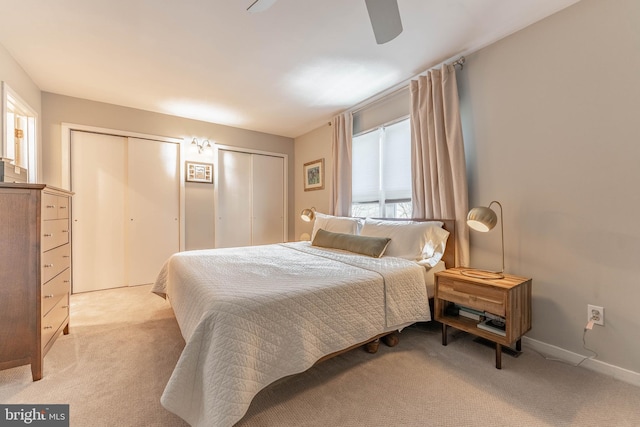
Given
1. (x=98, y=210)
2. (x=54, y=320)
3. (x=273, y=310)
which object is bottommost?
(x=54, y=320)

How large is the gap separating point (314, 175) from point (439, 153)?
230 centimetres

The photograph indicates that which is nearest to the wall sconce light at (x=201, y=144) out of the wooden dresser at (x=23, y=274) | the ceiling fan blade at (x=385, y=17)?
the wooden dresser at (x=23, y=274)

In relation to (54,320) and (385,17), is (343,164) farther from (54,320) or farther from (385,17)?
(54,320)

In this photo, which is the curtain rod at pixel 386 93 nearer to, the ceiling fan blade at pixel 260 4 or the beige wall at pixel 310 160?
the beige wall at pixel 310 160

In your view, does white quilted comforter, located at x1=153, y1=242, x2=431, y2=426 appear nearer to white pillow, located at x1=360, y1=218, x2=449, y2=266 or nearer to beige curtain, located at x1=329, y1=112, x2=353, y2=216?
white pillow, located at x1=360, y1=218, x2=449, y2=266

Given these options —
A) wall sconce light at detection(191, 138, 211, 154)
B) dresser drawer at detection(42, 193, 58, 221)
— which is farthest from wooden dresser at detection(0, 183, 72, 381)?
wall sconce light at detection(191, 138, 211, 154)

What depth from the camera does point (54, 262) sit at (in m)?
1.86

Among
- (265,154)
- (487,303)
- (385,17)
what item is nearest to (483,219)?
(487,303)

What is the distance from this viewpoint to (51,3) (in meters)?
1.74

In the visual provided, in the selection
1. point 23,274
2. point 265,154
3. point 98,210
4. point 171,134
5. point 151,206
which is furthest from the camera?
point 265,154

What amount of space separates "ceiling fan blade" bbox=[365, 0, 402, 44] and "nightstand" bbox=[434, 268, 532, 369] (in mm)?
1673

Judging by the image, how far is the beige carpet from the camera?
129 centimetres

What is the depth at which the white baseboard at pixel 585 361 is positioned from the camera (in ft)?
5.08

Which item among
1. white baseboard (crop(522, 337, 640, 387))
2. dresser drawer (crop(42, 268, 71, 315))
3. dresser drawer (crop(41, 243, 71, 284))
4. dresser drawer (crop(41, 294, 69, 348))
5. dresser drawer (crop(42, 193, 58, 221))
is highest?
dresser drawer (crop(42, 193, 58, 221))
